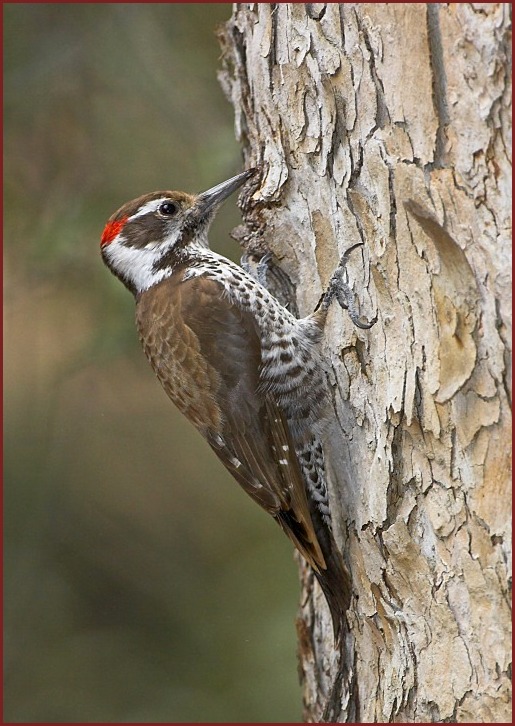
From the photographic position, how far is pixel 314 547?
3340 millimetres

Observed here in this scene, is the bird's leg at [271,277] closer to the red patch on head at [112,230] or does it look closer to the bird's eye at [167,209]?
the bird's eye at [167,209]

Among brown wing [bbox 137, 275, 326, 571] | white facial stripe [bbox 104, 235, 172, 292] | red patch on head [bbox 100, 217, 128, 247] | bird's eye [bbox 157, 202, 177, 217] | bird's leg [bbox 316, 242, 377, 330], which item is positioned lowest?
brown wing [bbox 137, 275, 326, 571]

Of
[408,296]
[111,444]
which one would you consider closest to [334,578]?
[408,296]

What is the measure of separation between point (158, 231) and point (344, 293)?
0.95 m

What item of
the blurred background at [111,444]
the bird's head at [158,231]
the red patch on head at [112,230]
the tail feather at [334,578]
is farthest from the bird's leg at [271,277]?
the blurred background at [111,444]

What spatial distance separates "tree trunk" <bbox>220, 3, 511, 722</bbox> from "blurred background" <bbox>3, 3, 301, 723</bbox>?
142 centimetres

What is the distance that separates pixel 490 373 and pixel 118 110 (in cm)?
335

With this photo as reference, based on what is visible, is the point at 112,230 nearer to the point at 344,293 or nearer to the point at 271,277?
the point at 271,277

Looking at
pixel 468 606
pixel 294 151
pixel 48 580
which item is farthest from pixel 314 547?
pixel 48 580

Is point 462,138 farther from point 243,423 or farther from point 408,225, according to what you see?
point 243,423

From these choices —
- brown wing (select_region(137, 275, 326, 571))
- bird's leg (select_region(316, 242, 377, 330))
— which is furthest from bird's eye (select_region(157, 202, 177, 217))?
bird's leg (select_region(316, 242, 377, 330))

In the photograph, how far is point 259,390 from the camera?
11.5ft

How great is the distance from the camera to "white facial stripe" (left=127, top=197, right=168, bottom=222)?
3824 millimetres

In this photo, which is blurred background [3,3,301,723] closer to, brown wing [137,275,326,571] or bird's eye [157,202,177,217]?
bird's eye [157,202,177,217]
